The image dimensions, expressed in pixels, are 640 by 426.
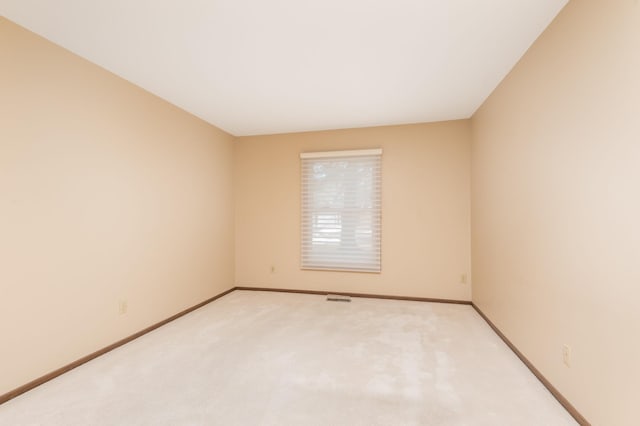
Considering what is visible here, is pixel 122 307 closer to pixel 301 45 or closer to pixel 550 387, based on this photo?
pixel 301 45

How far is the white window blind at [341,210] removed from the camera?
13.6 ft

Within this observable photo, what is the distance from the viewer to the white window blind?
416 cm

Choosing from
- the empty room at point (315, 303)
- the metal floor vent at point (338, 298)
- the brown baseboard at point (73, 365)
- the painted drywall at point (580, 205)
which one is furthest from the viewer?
the metal floor vent at point (338, 298)

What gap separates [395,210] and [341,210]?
0.77m

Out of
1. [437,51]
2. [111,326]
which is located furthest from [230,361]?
[437,51]

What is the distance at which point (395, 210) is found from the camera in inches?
161

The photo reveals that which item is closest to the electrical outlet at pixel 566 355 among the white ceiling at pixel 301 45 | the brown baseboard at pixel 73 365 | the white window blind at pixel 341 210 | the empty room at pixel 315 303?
the empty room at pixel 315 303

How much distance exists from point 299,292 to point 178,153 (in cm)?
256

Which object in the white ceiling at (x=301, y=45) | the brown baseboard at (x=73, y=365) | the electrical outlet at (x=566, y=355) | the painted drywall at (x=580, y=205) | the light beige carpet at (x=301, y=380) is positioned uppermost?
the white ceiling at (x=301, y=45)

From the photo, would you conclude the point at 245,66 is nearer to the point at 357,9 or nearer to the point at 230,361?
the point at 357,9

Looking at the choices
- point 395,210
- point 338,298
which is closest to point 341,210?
point 395,210

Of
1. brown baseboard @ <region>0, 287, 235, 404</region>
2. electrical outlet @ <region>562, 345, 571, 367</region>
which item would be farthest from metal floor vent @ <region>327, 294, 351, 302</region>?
electrical outlet @ <region>562, 345, 571, 367</region>

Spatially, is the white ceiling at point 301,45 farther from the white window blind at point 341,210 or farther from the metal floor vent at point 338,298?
the metal floor vent at point 338,298

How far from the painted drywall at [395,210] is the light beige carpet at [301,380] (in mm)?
963
